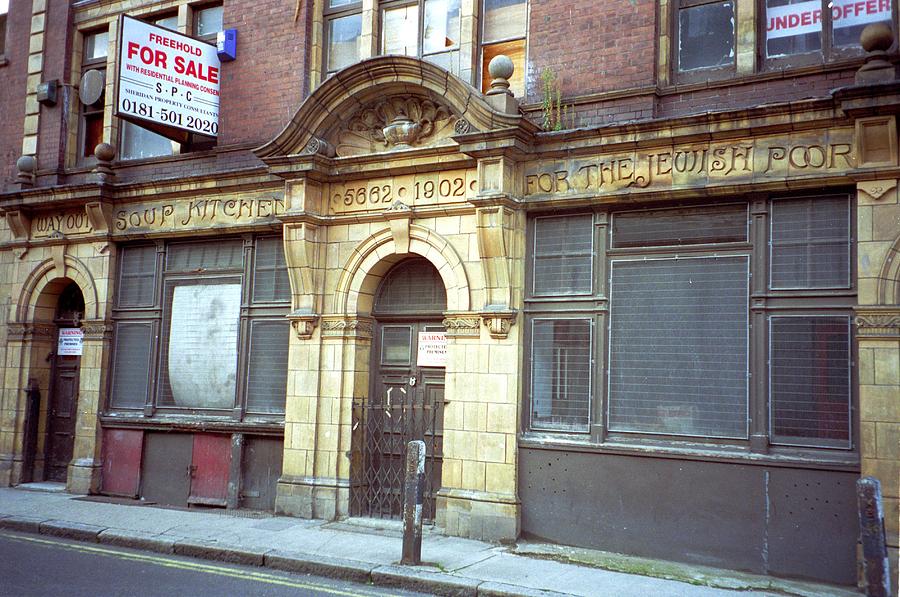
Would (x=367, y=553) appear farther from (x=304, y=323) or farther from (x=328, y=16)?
(x=328, y=16)

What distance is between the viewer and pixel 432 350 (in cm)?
1134

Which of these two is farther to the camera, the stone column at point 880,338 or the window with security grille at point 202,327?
the window with security grille at point 202,327

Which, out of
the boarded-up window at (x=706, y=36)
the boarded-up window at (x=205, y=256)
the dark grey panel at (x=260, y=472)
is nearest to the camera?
the boarded-up window at (x=706, y=36)

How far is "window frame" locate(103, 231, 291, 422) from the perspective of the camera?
1251cm

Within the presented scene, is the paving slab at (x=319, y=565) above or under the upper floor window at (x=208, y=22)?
under

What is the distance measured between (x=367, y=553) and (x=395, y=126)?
5404 mm

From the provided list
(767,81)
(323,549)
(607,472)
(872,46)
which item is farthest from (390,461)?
(872,46)

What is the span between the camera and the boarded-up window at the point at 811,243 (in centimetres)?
879

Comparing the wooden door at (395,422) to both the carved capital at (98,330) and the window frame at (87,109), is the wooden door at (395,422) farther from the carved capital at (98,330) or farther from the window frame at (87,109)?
the window frame at (87,109)

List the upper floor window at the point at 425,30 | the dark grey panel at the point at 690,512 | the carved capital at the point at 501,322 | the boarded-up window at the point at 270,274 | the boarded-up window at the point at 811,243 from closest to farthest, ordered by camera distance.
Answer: the dark grey panel at the point at 690,512 < the boarded-up window at the point at 811,243 < the carved capital at the point at 501,322 < the upper floor window at the point at 425,30 < the boarded-up window at the point at 270,274

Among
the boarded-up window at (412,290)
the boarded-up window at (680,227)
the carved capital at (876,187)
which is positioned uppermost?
the carved capital at (876,187)

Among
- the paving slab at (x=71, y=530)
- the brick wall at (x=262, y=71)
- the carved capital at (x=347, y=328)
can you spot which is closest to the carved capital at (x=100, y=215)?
the brick wall at (x=262, y=71)

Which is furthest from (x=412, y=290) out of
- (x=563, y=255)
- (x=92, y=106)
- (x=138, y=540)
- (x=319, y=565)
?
(x=92, y=106)

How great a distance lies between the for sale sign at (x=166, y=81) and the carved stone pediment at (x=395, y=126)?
2667mm
